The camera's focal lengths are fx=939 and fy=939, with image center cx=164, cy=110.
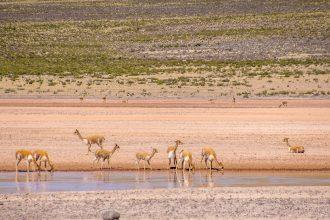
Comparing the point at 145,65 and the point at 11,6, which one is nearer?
the point at 145,65

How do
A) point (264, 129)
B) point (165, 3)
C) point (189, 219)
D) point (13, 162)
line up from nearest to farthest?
point (189, 219) < point (13, 162) < point (264, 129) < point (165, 3)

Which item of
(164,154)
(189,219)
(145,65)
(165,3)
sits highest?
(165,3)

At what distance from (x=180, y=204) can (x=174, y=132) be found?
1005 cm

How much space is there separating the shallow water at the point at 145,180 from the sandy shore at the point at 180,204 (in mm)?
852

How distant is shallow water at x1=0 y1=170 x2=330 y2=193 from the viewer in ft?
59.1

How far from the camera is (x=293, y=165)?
21.1 m

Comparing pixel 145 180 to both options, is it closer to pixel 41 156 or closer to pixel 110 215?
pixel 41 156

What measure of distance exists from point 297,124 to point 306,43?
120 ft

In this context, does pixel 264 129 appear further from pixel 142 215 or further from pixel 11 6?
pixel 11 6

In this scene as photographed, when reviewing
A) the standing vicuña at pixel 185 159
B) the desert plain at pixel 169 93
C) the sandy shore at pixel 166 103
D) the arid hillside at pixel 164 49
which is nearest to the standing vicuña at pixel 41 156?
the desert plain at pixel 169 93

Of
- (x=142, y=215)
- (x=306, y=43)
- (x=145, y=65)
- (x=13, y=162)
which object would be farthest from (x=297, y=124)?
(x=306, y=43)

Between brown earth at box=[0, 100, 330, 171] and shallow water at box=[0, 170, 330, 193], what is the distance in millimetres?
749

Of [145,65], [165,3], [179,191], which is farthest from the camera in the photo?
[165,3]

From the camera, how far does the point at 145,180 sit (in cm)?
1888
